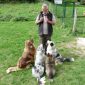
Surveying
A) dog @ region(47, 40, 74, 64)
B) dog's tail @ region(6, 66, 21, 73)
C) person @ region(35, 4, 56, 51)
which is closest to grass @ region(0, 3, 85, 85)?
dog's tail @ region(6, 66, 21, 73)

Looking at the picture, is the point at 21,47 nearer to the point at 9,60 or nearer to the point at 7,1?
the point at 9,60

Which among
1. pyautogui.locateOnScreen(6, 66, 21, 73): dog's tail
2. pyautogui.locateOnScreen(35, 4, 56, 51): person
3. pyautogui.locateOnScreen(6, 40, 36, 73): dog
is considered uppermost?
pyautogui.locateOnScreen(35, 4, 56, 51): person

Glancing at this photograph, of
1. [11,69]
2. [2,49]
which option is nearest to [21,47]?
[2,49]

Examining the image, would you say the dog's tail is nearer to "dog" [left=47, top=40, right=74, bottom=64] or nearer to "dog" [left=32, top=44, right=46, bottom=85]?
"dog" [left=32, top=44, right=46, bottom=85]

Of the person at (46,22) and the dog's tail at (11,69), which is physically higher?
the person at (46,22)

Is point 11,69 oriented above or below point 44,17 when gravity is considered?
below

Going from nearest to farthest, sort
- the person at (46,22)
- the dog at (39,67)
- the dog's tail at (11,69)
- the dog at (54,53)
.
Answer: the dog at (39,67), the dog at (54,53), the dog's tail at (11,69), the person at (46,22)

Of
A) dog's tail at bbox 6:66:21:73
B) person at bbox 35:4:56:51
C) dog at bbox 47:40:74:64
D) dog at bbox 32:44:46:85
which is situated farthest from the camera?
person at bbox 35:4:56:51

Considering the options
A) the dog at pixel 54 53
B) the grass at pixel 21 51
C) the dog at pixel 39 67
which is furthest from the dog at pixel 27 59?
the dog at pixel 54 53

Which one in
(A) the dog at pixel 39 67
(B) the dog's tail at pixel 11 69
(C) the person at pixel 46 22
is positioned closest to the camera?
(A) the dog at pixel 39 67

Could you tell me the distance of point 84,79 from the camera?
27.2ft

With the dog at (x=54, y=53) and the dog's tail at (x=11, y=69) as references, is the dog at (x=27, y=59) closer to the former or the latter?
the dog's tail at (x=11, y=69)

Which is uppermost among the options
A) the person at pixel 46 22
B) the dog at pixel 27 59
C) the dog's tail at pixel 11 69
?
the person at pixel 46 22

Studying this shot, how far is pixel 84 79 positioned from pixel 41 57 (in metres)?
1.35
